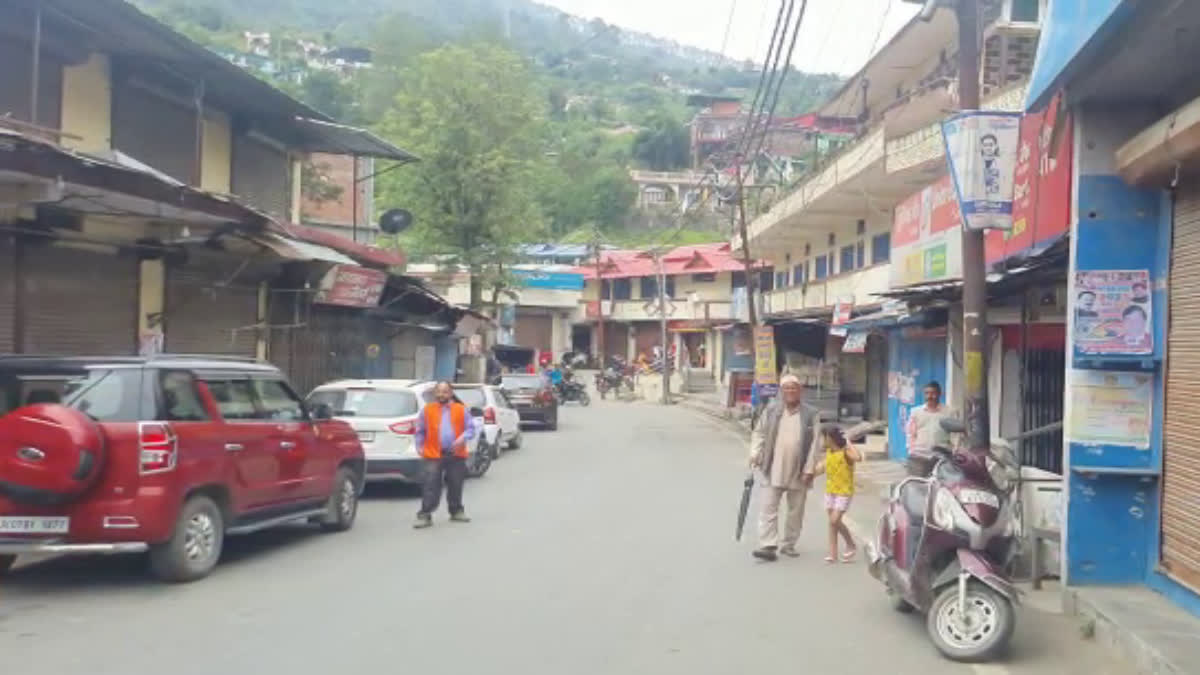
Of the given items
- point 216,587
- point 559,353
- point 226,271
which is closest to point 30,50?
point 226,271

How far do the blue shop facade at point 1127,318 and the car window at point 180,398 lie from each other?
6.91 meters

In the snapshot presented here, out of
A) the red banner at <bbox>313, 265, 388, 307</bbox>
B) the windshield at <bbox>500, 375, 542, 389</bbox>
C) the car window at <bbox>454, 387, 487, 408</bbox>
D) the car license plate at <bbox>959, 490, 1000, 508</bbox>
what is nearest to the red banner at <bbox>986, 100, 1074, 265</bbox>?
the car license plate at <bbox>959, 490, 1000, 508</bbox>

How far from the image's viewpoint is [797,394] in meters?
10.8

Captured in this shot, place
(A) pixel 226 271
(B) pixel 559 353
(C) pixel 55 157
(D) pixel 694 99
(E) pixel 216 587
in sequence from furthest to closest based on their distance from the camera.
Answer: (D) pixel 694 99, (B) pixel 559 353, (A) pixel 226 271, (C) pixel 55 157, (E) pixel 216 587

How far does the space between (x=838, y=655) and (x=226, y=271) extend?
13826 millimetres

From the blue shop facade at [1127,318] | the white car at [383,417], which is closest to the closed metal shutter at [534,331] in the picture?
the white car at [383,417]

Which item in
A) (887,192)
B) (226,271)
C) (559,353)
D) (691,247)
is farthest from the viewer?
(559,353)

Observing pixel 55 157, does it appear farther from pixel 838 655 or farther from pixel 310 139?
pixel 310 139

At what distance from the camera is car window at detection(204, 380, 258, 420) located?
32.9 ft

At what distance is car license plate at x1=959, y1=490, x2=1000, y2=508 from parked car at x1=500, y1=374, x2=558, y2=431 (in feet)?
82.5

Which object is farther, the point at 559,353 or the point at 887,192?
the point at 559,353

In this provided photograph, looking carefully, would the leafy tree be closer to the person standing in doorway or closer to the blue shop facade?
the person standing in doorway

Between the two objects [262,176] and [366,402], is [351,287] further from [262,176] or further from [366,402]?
[366,402]

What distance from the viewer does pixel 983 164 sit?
10297mm
